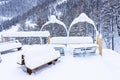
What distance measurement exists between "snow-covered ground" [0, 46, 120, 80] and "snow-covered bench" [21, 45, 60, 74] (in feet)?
0.88

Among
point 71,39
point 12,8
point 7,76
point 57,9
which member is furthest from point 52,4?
point 7,76

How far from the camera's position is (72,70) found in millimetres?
A: 7961

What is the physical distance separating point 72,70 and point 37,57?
1.49m

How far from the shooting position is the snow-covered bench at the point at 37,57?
7.46m

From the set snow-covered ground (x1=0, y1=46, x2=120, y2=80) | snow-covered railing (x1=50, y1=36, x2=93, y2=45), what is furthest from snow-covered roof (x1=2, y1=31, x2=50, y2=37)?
snow-covered ground (x1=0, y1=46, x2=120, y2=80)

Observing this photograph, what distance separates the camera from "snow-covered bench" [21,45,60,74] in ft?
24.5

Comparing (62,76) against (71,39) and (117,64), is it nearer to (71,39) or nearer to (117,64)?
(117,64)

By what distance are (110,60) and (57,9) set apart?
217ft

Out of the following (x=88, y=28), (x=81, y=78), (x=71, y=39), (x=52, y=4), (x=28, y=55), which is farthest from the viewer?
(x=52, y=4)

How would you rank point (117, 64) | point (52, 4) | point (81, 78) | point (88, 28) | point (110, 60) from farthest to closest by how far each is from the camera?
point (52, 4)
point (88, 28)
point (110, 60)
point (117, 64)
point (81, 78)

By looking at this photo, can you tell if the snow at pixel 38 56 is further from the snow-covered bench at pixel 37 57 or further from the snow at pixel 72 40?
the snow at pixel 72 40

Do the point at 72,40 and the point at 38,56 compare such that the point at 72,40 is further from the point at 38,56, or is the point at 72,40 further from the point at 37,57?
the point at 37,57

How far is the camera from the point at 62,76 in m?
7.21

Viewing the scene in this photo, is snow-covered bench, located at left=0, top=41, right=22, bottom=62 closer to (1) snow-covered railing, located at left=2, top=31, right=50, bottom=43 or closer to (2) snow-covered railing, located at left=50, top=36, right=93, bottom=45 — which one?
(1) snow-covered railing, located at left=2, top=31, right=50, bottom=43
